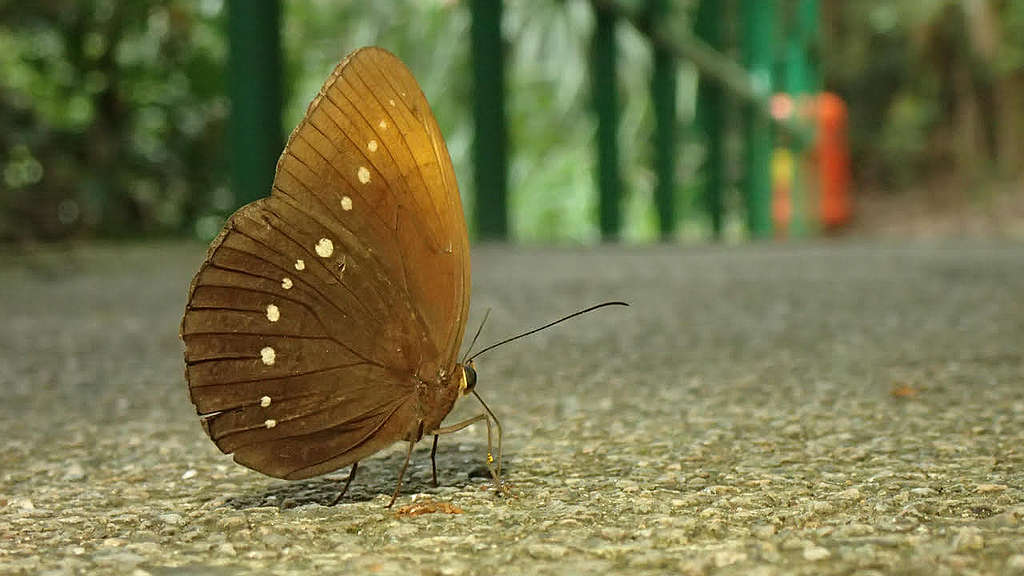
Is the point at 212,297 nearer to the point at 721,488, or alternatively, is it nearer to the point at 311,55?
the point at 721,488

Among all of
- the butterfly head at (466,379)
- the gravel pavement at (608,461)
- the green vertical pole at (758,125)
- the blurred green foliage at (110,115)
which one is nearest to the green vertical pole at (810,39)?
the green vertical pole at (758,125)

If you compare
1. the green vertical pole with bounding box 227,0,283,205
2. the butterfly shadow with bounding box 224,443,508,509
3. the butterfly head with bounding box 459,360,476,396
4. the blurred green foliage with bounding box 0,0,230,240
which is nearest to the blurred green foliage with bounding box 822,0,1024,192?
the blurred green foliage with bounding box 0,0,230,240

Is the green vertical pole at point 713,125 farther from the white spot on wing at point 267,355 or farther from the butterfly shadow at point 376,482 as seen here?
the white spot on wing at point 267,355

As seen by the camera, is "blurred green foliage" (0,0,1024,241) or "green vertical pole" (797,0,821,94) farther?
"green vertical pole" (797,0,821,94)

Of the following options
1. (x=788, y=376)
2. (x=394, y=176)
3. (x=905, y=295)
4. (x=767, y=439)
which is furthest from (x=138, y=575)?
(x=905, y=295)

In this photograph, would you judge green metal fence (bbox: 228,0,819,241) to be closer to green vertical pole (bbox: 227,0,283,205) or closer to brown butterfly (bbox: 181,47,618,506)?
green vertical pole (bbox: 227,0,283,205)
